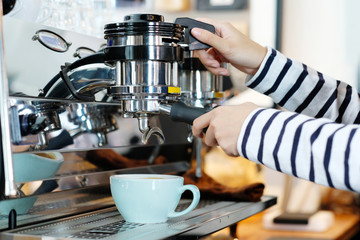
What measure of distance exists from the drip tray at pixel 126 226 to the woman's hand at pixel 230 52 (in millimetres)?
197

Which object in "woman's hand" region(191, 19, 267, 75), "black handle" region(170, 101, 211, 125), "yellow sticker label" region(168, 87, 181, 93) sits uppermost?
"woman's hand" region(191, 19, 267, 75)

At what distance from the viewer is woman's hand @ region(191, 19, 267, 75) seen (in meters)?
0.78

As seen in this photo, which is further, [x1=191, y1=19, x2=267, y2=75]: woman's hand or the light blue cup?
[x1=191, y1=19, x2=267, y2=75]: woman's hand

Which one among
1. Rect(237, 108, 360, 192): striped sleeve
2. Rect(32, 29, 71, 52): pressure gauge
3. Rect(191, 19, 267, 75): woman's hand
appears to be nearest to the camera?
Rect(237, 108, 360, 192): striped sleeve

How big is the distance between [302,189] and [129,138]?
4.16ft

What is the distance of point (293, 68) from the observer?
0.88m

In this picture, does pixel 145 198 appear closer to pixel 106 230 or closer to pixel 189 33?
pixel 106 230

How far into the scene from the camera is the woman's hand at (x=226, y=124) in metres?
0.58

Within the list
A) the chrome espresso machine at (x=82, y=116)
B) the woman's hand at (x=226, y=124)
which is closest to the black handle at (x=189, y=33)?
the chrome espresso machine at (x=82, y=116)

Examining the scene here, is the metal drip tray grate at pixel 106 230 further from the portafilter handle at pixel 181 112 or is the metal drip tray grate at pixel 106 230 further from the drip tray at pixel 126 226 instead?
the portafilter handle at pixel 181 112

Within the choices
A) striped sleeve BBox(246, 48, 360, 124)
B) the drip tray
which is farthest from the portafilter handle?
striped sleeve BBox(246, 48, 360, 124)

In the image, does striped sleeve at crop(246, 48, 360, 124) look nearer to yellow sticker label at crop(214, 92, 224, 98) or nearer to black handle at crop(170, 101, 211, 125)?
yellow sticker label at crop(214, 92, 224, 98)

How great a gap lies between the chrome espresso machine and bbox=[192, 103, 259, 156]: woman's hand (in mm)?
23

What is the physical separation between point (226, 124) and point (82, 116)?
20 centimetres
